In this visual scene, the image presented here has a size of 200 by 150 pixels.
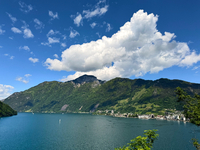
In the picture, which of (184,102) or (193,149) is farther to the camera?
(193,149)

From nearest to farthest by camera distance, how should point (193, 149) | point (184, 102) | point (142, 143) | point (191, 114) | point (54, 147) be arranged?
point (142, 143) → point (191, 114) → point (184, 102) → point (193, 149) → point (54, 147)

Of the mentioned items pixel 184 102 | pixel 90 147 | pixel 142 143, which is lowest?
pixel 90 147

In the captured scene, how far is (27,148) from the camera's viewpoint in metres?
99.3

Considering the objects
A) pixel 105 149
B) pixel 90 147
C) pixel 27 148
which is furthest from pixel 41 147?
pixel 105 149

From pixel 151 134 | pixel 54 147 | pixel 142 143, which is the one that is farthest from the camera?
pixel 54 147

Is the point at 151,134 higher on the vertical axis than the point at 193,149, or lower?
higher

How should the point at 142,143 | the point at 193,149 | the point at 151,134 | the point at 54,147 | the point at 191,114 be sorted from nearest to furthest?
the point at 142,143, the point at 151,134, the point at 191,114, the point at 193,149, the point at 54,147

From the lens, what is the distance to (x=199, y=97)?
74.8 metres

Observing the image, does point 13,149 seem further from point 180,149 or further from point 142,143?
point 180,149

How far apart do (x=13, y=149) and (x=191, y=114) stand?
12334 cm

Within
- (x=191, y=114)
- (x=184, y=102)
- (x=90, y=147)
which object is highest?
(x=184, y=102)

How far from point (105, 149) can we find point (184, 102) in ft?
217

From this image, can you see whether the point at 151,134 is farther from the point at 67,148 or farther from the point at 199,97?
the point at 67,148

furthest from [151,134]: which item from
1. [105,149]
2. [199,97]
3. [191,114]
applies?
[105,149]
